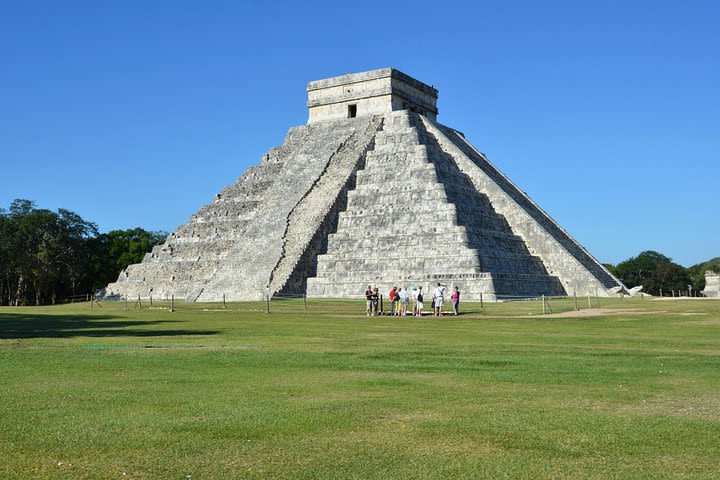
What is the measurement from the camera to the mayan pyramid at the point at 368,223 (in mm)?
39000

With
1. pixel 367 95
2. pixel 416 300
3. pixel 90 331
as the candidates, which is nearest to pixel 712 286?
pixel 367 95

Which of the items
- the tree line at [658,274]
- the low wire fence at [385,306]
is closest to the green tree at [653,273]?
the tree line at [658,274]

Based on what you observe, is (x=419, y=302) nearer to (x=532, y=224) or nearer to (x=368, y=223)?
(x=368, y=223)

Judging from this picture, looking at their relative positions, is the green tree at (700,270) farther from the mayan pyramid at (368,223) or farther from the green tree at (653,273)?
the mayan pyramid at (368,223)

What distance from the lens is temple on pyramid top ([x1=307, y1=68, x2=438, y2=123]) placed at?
48.5 m

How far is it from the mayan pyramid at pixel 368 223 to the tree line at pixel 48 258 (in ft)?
40.5

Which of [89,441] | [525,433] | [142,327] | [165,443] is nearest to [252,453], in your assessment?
[165,443]

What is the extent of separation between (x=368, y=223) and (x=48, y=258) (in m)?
26.6

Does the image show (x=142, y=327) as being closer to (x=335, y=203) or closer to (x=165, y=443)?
(x=165, y=443)

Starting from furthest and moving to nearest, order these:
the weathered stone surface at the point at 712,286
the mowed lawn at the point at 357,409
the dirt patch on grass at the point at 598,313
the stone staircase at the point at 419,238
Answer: the weathered stone surface at the point at 712,286
the stone staircase at the point at 419,238
the dirt patch on grass at the point at 598,313
the mowed lawn at the point at 357,409

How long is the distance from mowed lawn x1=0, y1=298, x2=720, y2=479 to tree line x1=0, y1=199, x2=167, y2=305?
43343 mm

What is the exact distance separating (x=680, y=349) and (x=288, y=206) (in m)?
31.3

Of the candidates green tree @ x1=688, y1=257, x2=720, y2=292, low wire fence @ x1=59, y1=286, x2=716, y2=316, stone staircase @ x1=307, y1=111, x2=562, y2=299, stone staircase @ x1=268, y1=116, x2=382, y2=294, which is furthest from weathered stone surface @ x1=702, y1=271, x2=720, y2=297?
stone staircase @ x1=268, y1=116, x2=382, y2=294

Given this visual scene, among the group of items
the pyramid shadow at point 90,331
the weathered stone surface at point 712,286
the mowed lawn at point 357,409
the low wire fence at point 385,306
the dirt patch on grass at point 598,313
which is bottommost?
the mowed lawn at point 357,409
